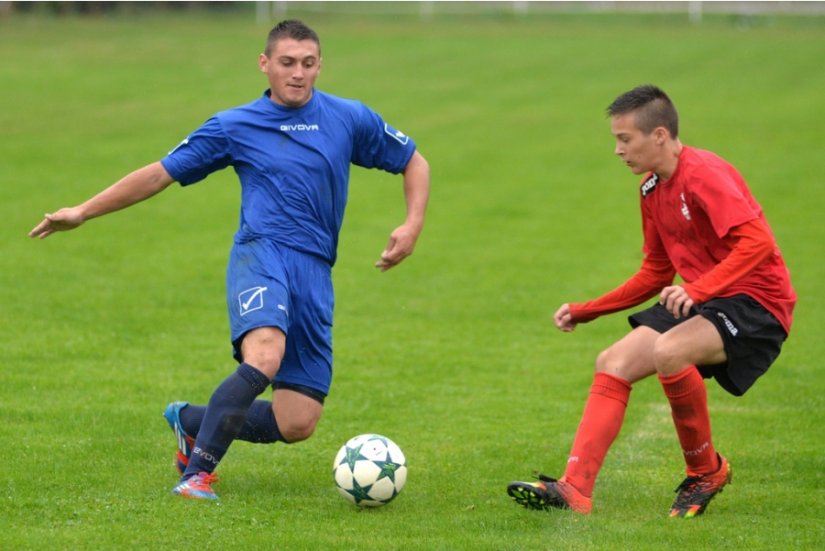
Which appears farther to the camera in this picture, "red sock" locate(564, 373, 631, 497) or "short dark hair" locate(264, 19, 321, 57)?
"short dark hair" locate(264, 19, 321, 57)

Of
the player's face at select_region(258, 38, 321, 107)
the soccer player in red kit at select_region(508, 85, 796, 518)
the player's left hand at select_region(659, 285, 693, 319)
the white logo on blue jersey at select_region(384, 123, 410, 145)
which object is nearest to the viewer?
the player's left hand at select_region(659, 285, 693, 319)

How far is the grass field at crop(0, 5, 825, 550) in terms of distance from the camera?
6.62 metres

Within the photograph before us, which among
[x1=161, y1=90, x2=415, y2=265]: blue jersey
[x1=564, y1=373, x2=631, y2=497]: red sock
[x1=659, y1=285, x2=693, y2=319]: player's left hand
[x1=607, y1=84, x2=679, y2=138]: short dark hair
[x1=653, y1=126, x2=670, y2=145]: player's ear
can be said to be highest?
[x1=607, y1=84, x2=679, y2=138]: short dark hair

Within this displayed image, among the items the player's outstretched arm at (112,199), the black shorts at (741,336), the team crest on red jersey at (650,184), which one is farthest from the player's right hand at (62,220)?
the black shorts at (741,336)

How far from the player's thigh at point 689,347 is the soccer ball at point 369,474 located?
1.43m

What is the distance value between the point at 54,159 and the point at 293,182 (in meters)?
15.3

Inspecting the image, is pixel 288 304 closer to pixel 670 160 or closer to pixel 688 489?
pixel 670 160

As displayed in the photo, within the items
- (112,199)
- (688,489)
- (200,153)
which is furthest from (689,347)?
(112,199)

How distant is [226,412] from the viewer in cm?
664

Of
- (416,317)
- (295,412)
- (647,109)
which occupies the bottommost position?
(416,317)

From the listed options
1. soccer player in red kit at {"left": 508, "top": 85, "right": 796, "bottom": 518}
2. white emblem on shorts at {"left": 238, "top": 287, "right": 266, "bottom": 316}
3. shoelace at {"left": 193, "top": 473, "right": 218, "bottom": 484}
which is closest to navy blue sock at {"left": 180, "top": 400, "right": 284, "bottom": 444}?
Result: shoelace at {"left": 193, "top": 473, "right": 218, "bottom": 484}

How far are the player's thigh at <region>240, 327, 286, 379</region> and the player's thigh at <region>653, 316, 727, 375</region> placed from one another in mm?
1884

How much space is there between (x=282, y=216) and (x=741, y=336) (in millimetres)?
2431

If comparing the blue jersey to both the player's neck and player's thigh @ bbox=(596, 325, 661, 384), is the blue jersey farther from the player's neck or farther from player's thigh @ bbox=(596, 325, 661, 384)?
the player's neck
